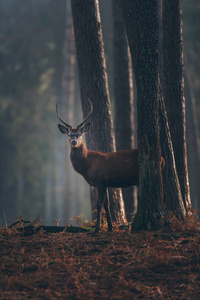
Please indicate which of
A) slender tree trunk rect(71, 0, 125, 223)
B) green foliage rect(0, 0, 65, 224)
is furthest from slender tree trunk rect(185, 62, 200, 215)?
slender tree trunk rect(71, 0, 125, 223)

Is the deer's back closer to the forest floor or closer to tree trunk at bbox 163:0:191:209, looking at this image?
tree trunk at bbox 163:0:191:209

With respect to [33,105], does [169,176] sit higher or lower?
lower

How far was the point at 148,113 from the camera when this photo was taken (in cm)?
805

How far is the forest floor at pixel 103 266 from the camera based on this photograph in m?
5.18

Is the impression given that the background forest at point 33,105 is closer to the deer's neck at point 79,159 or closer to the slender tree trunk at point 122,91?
the slender tree trunk at point 122,91

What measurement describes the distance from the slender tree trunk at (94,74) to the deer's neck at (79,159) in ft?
4.76

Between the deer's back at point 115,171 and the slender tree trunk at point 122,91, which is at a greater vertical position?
the slender tree trunk at point 122,91

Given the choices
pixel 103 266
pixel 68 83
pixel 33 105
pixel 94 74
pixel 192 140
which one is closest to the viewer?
pixel 103 266

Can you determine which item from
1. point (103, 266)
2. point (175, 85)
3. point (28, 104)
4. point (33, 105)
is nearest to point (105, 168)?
point (175, 85)

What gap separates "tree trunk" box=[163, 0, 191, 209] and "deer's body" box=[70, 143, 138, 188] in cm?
126

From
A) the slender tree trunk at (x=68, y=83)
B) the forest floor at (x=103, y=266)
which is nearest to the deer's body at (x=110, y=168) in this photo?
the forest floor at (x=103, y=266)

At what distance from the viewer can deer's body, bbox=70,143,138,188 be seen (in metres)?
8.93

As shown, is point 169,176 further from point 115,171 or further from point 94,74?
point 94,74

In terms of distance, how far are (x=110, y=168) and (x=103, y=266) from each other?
3230mm
